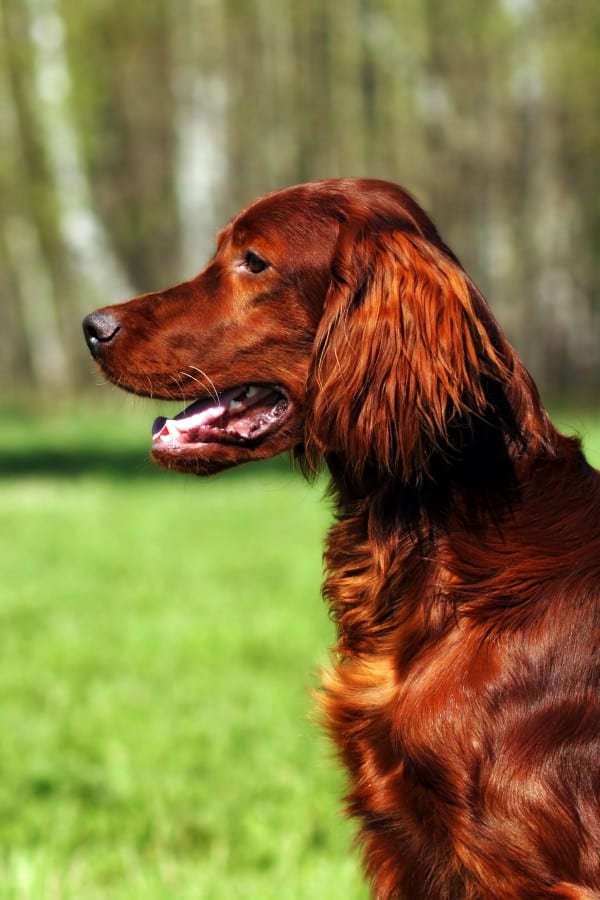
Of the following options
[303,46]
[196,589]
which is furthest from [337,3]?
[196,589]

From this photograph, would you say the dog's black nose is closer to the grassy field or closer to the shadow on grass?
the grassy field

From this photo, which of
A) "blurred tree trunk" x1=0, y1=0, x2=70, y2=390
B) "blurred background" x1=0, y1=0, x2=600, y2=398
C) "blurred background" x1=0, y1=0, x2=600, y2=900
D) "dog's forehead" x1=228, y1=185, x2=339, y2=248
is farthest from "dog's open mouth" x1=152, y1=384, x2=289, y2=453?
"blurred tree trunk" x1=0, y1=0, x2=70, y2=390

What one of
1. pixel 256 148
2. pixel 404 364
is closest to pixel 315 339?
pixel 404 364

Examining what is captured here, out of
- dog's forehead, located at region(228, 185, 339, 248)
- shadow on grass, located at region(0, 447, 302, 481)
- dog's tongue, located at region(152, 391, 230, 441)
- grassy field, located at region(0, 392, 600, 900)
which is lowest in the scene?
shadow on grass, located at region(0, 447, 302, 481)

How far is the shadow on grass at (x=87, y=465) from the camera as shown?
11211 mm

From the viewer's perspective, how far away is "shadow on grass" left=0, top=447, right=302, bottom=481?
11211 millimetres

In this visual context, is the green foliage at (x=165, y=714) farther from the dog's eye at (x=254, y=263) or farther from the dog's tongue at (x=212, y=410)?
the dog's eye at (x=254, y=263)

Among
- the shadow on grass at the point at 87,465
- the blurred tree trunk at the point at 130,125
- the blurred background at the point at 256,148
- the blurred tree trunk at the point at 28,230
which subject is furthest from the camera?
the blurred tree trunk at the point at 130,125

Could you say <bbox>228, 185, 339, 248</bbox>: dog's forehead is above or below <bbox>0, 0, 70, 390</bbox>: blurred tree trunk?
above

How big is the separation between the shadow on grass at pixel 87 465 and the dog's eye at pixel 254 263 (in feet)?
26.3

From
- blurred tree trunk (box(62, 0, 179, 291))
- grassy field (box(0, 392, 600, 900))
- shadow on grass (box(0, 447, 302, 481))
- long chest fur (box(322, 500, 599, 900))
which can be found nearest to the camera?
long chest fur (box(322, 500, 599, 900))

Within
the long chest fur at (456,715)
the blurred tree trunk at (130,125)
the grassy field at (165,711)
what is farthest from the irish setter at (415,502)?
the blurred tree trunk at (130,125)

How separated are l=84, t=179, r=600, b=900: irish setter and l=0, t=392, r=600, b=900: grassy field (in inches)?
12.9

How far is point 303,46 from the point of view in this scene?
19.3 meters
